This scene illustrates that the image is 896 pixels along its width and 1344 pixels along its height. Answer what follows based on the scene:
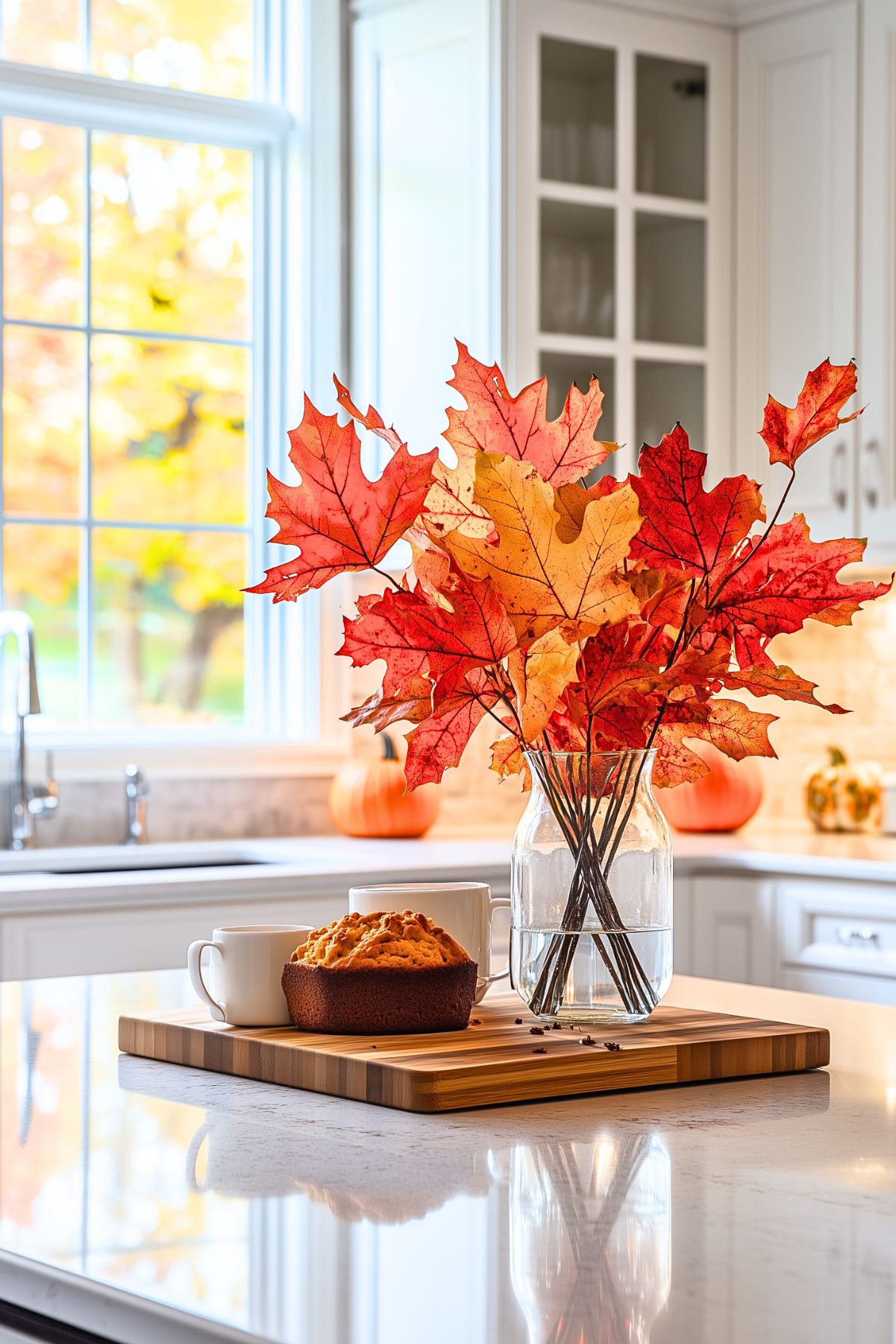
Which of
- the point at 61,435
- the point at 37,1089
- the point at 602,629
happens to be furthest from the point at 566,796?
the point at 61,435

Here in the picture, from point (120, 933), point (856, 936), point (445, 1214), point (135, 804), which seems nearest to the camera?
point (445, 1214)

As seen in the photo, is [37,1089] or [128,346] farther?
[128,346]

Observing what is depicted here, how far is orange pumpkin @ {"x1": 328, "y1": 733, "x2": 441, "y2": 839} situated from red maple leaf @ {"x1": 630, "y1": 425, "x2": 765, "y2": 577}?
236 cm

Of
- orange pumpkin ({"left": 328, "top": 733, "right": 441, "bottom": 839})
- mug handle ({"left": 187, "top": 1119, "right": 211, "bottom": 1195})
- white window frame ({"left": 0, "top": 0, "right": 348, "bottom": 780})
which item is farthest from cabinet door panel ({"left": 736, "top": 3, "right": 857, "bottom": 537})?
mug handle ({"left": 187, "top": 1119, "right": 211, "bottom": 1195})

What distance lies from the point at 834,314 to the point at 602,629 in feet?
8.58

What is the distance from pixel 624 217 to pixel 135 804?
1572 mm

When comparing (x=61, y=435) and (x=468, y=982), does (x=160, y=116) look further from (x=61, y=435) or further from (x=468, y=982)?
(x=468, y=982)

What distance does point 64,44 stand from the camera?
365 cm

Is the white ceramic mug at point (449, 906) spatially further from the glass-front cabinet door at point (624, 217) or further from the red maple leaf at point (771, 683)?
the glass-front cabinet door at point (624, 217)

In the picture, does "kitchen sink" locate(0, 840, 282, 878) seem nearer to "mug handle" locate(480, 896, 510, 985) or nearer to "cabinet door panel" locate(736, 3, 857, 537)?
"cabinet door panel" locate(736, 3, 857, 537)

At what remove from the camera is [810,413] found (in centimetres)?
123

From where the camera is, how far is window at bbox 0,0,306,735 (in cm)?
362

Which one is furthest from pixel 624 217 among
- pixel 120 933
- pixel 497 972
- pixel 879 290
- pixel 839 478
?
pixel 497 972

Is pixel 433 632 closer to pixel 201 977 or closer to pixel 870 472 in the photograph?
pixel 201 977
